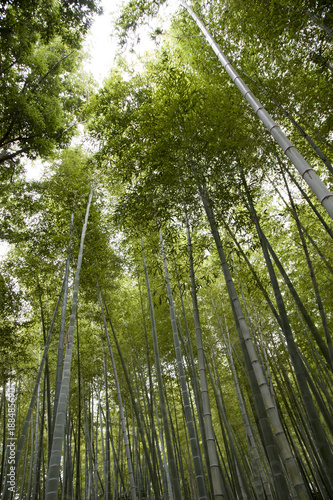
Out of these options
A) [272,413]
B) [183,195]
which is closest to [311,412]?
[272,413]

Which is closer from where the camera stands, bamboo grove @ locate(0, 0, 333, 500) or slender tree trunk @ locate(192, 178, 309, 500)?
slender tree trunk @ locate(192, 178, 309, 500)

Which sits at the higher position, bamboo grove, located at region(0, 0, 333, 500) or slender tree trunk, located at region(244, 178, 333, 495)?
bamboo grove, located at region(0, 0, 333, 500)

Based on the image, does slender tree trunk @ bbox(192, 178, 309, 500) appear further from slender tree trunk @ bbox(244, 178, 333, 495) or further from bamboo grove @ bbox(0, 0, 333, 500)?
slender tree trunk @ bbox(244, 178, 333, 495)

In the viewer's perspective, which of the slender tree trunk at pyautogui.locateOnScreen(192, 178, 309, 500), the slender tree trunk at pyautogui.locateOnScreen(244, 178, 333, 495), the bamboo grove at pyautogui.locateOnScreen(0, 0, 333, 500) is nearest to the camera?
the slender tree trunk at pyautogui.locateOnScreen(192, 178, 309, 500)

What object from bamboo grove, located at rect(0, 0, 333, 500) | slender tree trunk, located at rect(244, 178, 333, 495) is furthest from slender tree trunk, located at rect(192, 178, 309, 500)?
slender tree trunk, located at rect(244, 178, 333, 495)

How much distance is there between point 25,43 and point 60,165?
7.34 ft

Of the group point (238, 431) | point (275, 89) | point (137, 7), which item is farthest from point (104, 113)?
point (238, 431)

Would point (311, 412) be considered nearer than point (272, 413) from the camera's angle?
No

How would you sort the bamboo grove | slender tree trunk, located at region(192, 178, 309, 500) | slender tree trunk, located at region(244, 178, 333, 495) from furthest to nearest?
the bamboo grove
slender tree trunk, located at region(244, 178, 333, 495)
slender tree trunk, located at region(192, 178, 309, 500)

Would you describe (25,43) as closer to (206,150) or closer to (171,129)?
(171,129)

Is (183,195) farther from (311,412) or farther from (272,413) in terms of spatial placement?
(311,412)

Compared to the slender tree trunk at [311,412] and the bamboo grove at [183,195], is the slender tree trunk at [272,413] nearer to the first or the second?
the bamboo grove at [183,195]

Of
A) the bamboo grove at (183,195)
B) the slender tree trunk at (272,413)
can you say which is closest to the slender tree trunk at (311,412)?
the bamboo grove at (183,195)

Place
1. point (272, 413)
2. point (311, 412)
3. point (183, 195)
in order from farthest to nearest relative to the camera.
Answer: point (183, 195) → point (311, 412) → point (272, 413)
